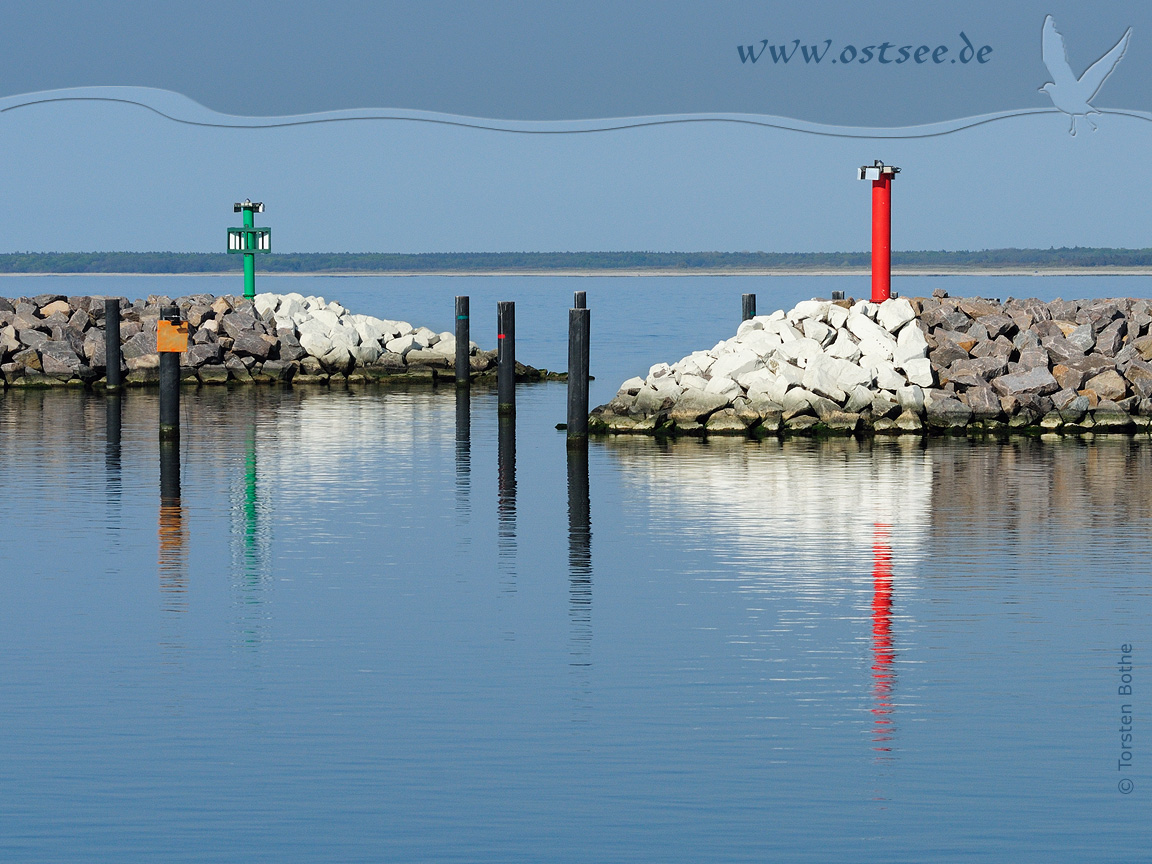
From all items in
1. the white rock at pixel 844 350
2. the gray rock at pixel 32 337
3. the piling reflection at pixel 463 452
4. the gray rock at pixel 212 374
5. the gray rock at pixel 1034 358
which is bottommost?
the piling reflection at pixel 463 452

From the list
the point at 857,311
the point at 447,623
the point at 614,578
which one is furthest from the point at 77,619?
the point at 857,311

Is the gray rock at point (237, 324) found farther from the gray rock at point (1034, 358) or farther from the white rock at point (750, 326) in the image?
the gray rock at point (1034, 358)

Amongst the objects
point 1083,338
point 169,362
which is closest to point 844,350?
point 1083,338

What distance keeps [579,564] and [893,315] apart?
46.6 feet

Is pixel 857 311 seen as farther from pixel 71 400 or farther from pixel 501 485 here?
pixel 71 400

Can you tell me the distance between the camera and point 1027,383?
2694 cm

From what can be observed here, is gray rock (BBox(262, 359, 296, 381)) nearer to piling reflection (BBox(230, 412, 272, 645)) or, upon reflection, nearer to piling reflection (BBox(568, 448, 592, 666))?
piling reflection (BBox(230, 412, 272, 645))

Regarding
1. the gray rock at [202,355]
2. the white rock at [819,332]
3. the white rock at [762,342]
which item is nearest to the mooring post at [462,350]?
the gray rock at [202,355]

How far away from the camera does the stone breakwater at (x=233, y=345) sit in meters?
37.8

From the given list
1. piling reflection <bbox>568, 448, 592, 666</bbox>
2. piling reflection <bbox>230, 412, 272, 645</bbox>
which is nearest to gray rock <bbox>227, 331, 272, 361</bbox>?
piling reflection <bbox>230, 412, 272, 645</bbox>

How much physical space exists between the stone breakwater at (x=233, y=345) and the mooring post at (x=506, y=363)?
7.85m

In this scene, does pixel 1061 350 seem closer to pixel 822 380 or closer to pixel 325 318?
pixel 822 380

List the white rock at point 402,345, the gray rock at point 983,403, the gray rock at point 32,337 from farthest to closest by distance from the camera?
the white rock at point 402,345
the gray rock at point 32,337
the gray rock at point 983,403

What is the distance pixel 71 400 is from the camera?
33.9 m
